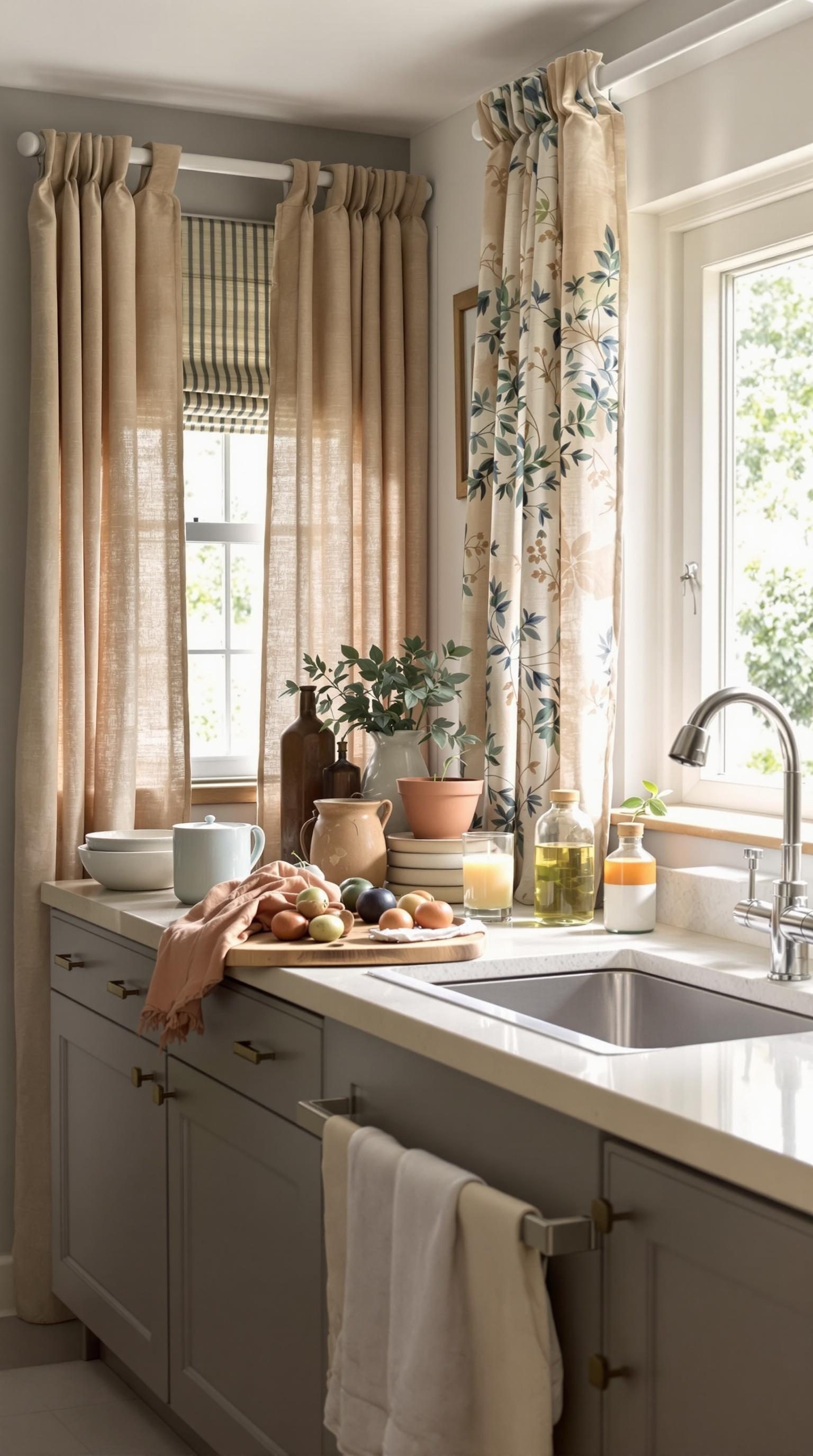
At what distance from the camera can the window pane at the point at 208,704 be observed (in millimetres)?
3359

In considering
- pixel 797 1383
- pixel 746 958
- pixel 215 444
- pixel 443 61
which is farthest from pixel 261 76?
pixel 797 1383

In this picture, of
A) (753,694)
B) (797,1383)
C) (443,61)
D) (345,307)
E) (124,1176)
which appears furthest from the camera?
(345,307)

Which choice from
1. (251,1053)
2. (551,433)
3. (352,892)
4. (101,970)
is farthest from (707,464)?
(101,970)

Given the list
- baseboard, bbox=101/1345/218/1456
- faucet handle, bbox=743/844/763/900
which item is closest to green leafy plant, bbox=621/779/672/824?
faucet handle, bbox=743/844/763/900

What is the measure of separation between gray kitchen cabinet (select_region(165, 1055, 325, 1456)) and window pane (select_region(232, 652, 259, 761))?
39.7 inches

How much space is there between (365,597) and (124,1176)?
129 centimetres

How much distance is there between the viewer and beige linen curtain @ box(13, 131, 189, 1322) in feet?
9.82

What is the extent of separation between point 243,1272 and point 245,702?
143 cm

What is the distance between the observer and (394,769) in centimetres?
287

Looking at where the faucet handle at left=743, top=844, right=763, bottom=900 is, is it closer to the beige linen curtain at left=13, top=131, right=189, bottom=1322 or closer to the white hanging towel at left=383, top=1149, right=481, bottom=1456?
the white hanging towel at left=383, top=1149, right=481, bottom=1456

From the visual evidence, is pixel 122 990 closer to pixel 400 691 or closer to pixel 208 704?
pixel 400 691

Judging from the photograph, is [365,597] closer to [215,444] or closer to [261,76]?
[215,444]

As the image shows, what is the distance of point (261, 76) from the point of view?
120 inches

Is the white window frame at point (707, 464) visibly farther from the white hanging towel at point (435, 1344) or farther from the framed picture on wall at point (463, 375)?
the white hanging towel at point (435, 1344)
